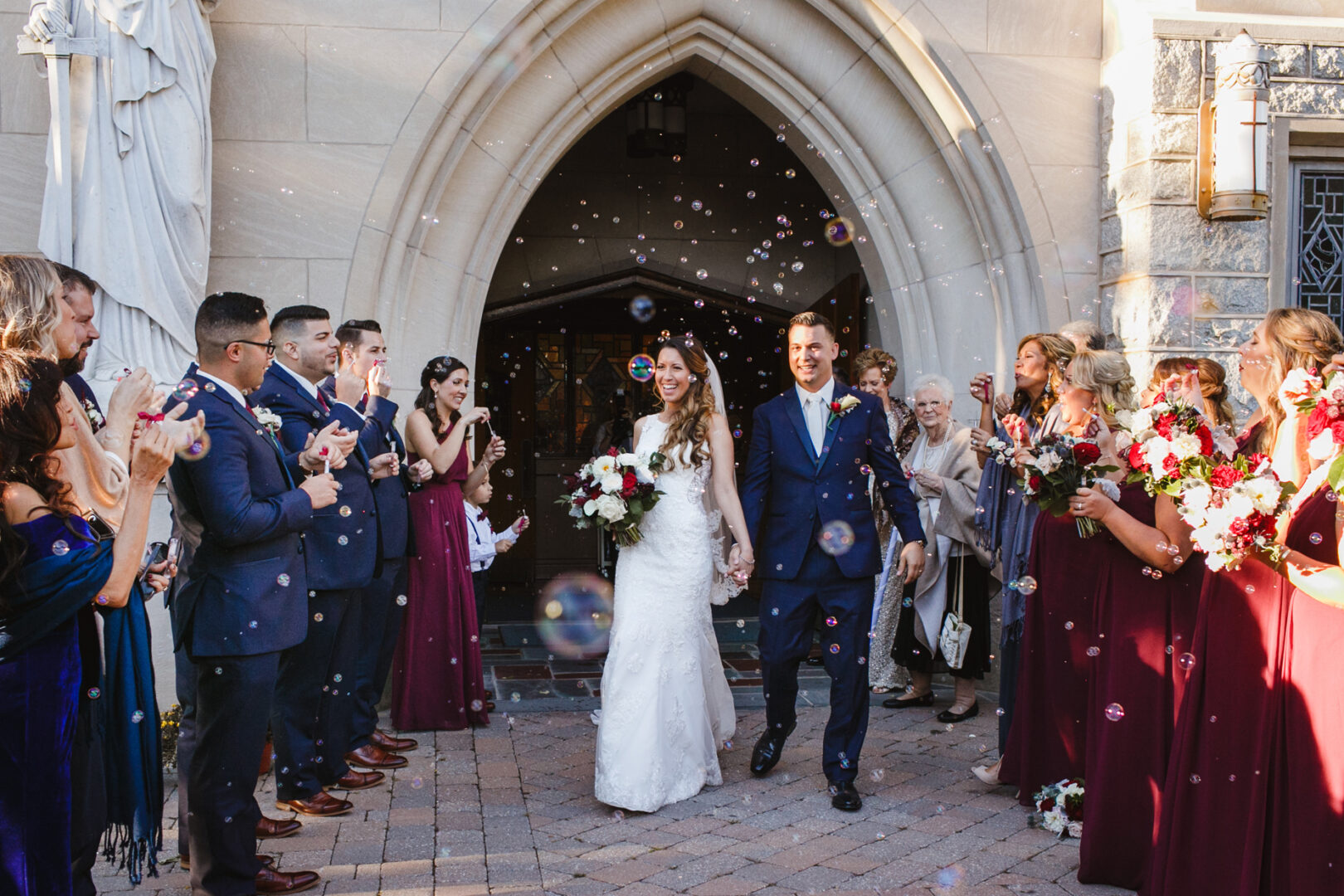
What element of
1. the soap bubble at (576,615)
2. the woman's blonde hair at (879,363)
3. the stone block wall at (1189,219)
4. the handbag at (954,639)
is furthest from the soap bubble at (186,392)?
the stone block wall at (1189,219)

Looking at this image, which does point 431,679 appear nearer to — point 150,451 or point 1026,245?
point 150,451

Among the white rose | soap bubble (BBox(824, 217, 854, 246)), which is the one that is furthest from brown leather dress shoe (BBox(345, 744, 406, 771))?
soap bubble (BBox(824, 217, 854, 246))

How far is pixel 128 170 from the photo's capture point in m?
5.94

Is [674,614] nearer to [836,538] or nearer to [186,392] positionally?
[836,538]

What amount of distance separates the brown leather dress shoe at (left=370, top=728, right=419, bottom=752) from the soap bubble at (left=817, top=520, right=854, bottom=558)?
2344 millimetres

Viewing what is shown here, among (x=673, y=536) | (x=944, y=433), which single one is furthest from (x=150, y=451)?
(x=944, y=433)

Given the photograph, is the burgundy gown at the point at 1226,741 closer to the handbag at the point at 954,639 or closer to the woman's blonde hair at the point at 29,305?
the handbag at the point at 954,639

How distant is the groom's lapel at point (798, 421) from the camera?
503cm

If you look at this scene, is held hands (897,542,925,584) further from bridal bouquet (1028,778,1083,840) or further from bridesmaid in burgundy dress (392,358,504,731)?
bridesmaid in burgundy dress (392,358,504,731)

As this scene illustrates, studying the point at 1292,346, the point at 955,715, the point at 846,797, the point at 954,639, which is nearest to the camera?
the point at 1292,346

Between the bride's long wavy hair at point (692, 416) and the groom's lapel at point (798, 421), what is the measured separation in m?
0.35

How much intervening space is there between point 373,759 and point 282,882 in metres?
1.57

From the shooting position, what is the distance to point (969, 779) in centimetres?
519

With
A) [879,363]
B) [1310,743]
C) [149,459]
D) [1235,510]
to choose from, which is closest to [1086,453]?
[1235,510]
